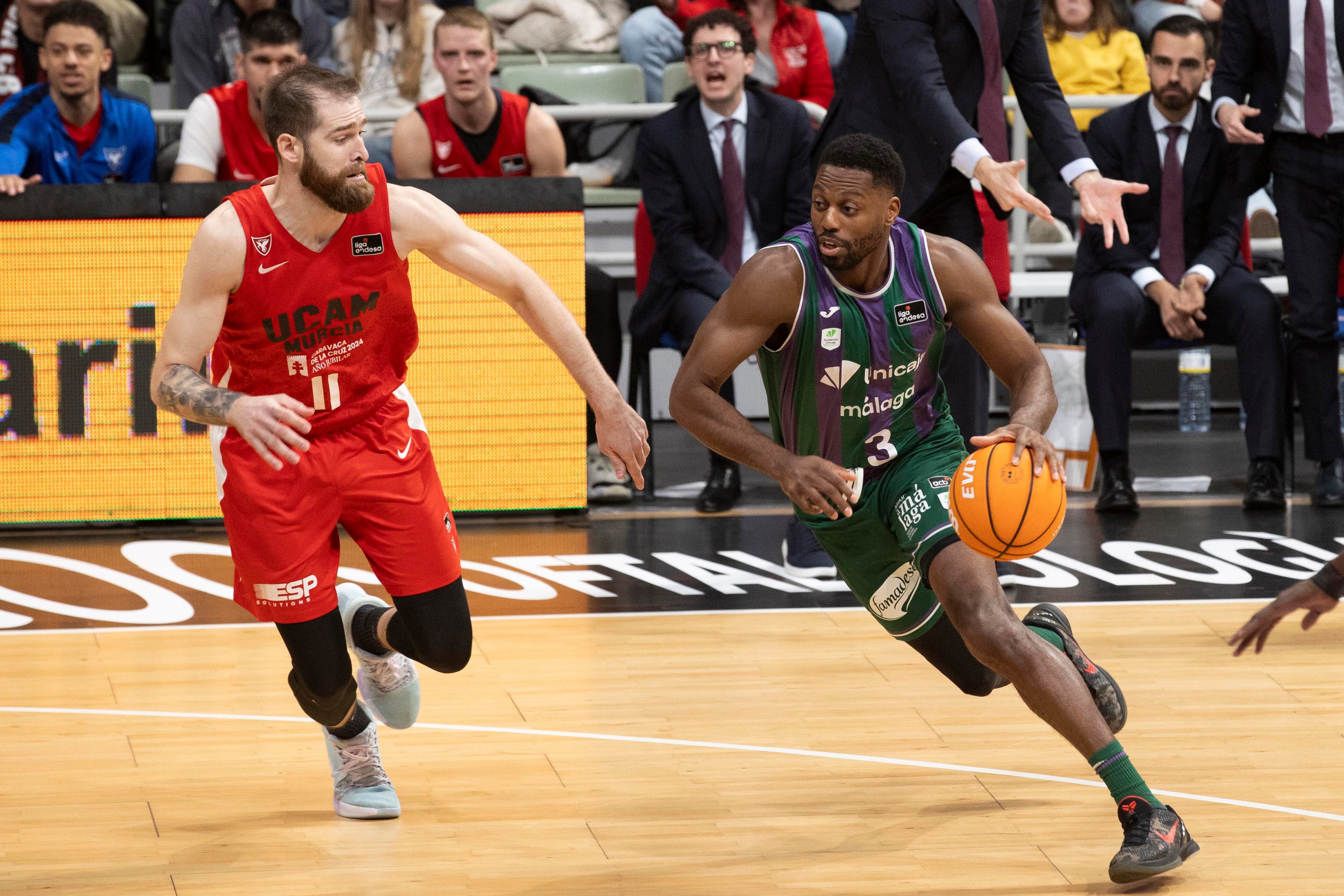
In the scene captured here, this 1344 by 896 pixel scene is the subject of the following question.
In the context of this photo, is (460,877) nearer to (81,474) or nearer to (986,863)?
(986,863)

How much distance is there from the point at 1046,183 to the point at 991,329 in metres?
5.36

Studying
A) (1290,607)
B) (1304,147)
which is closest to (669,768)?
(1290,607)

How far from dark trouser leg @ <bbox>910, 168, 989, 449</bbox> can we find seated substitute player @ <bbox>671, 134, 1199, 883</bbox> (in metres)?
1.64

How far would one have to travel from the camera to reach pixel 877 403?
439 cm

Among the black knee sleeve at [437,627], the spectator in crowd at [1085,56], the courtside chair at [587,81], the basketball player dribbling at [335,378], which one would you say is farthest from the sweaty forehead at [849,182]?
the courtside chair at [587,81]

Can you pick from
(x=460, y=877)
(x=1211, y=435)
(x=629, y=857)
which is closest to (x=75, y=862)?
(x=460, y=877)

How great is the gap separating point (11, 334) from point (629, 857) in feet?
15.1

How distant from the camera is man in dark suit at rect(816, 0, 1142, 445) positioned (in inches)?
233

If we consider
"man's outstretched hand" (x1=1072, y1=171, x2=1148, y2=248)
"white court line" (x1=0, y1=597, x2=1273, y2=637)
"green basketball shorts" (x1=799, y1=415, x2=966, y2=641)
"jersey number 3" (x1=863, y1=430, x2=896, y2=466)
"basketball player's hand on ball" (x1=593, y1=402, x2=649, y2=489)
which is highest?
"man's outstretched hand" (x1=1072, y1=171, x2=1148, y2=248)

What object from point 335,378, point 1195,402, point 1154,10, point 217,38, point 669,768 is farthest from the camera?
point 1154,10

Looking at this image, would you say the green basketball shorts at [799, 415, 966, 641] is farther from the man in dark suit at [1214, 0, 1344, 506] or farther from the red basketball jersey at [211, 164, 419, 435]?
the man in dark suit at [1214, 0, 1344, 506]

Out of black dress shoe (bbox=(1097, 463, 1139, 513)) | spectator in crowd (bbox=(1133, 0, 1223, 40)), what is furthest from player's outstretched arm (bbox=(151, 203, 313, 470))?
spectator in crowd (bbox=(1133, 0, 1223, 40))

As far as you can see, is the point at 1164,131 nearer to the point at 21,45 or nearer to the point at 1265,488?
the point at 1265,488

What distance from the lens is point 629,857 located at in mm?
3877
